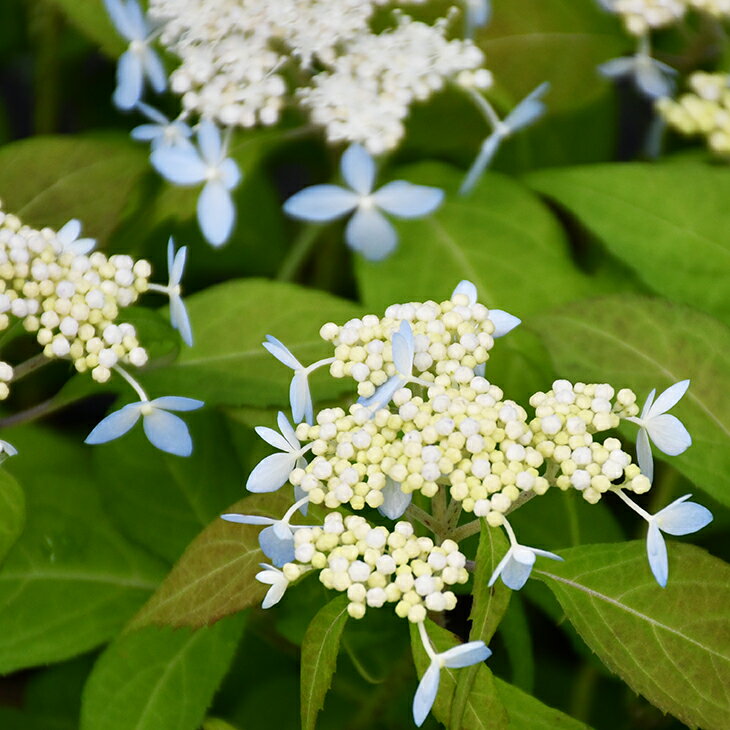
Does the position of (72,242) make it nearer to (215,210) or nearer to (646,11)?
(215,210)

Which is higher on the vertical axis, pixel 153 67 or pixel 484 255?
pixel 153 67

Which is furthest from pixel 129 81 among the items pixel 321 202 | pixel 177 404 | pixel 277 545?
pixel 277 545

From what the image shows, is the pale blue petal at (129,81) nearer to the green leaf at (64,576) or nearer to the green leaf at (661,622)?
the green leaf at (64,576)

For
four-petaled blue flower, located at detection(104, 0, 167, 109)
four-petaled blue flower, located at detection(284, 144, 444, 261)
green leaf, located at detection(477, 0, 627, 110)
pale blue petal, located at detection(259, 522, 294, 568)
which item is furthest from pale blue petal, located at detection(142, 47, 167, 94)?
pale blue petal, located at detection(259, 522, 294, 568)

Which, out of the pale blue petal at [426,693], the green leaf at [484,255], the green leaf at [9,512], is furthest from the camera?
the green leaf at [484,255]

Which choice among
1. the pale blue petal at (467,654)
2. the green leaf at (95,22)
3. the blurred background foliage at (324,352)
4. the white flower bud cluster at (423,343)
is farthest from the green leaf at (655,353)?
the green leaf at (95,22)

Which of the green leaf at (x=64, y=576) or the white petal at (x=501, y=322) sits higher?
the white petal at (x=501, y=322)

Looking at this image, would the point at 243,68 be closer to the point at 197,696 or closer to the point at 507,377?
the point at 507,377
